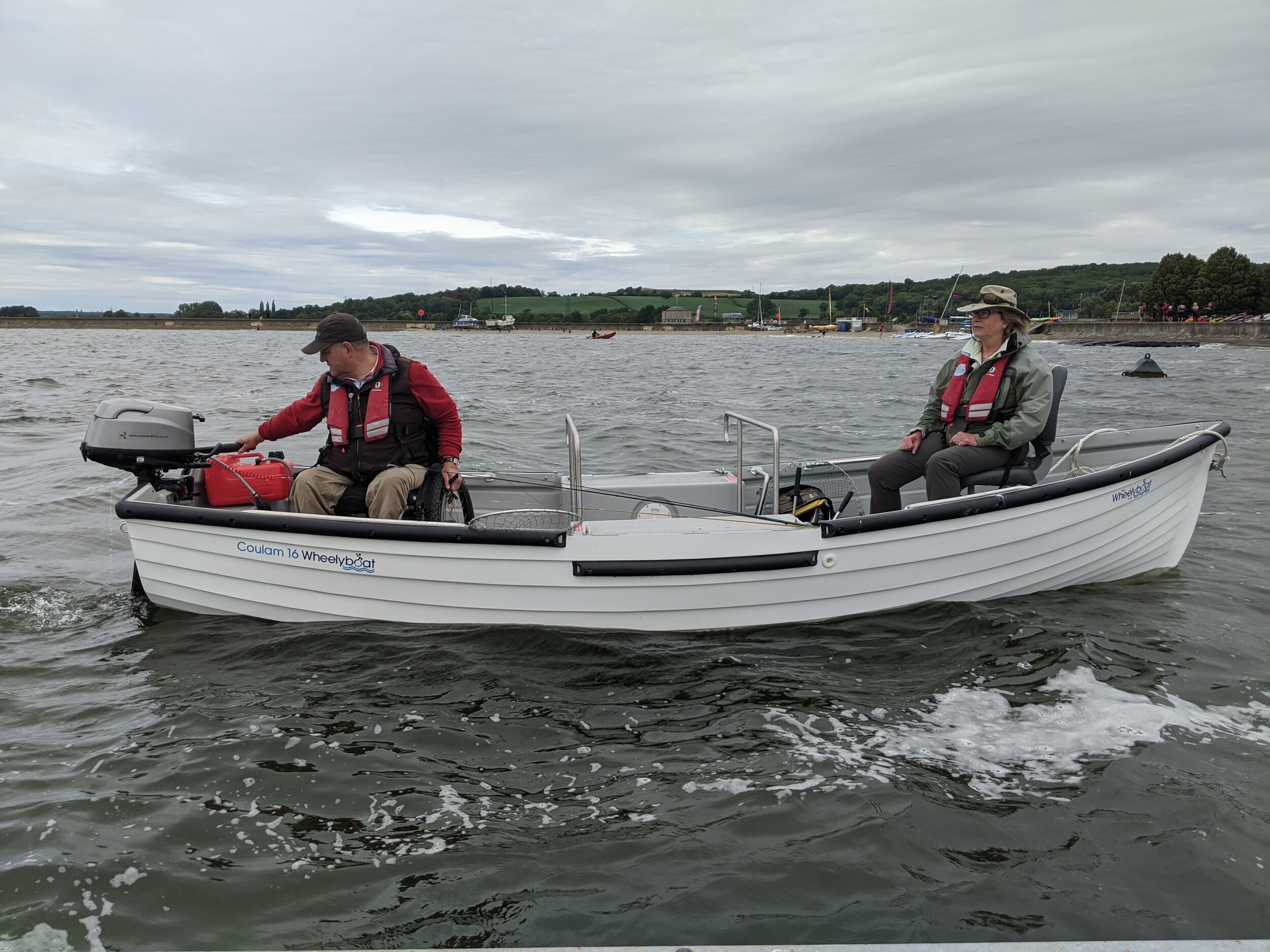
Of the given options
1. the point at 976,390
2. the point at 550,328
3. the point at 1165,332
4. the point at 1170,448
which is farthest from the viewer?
the point at 550,328

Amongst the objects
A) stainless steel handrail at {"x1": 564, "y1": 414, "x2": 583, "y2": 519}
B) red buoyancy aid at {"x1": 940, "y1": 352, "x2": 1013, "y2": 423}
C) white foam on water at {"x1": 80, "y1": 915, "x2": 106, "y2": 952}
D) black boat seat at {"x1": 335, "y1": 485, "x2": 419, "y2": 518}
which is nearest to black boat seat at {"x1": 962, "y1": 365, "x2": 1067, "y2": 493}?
red buoyancy aid at {"x1": 940, "y1": 352, "x2": 1013, "y2": 423}

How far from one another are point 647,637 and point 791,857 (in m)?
2.20

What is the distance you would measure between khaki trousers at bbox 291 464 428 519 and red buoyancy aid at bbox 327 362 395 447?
11.4 inches

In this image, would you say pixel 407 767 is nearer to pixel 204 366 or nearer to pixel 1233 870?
pixel 1233 870

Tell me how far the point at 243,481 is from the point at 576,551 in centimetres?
236

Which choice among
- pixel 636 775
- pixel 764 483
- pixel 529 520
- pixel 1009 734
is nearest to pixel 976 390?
pixel 764 483

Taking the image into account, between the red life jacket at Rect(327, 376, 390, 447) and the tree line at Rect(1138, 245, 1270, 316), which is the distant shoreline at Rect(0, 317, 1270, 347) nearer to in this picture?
the tree line at Rect(1138, 245, 1270, 316)

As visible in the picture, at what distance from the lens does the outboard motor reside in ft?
17.1

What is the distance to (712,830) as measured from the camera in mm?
3461

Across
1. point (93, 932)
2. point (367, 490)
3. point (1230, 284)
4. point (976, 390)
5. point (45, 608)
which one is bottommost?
point (93, 932)

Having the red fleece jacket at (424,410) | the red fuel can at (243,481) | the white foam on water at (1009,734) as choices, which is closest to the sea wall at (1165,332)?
the white foam on water at (1009,734)

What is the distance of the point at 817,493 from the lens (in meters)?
6.21

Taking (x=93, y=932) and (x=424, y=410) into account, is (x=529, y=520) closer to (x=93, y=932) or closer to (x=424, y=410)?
(x=424, y=410)

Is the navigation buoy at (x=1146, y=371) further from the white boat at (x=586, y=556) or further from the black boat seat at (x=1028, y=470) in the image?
the black boat seat at (x=1028, y=470)
